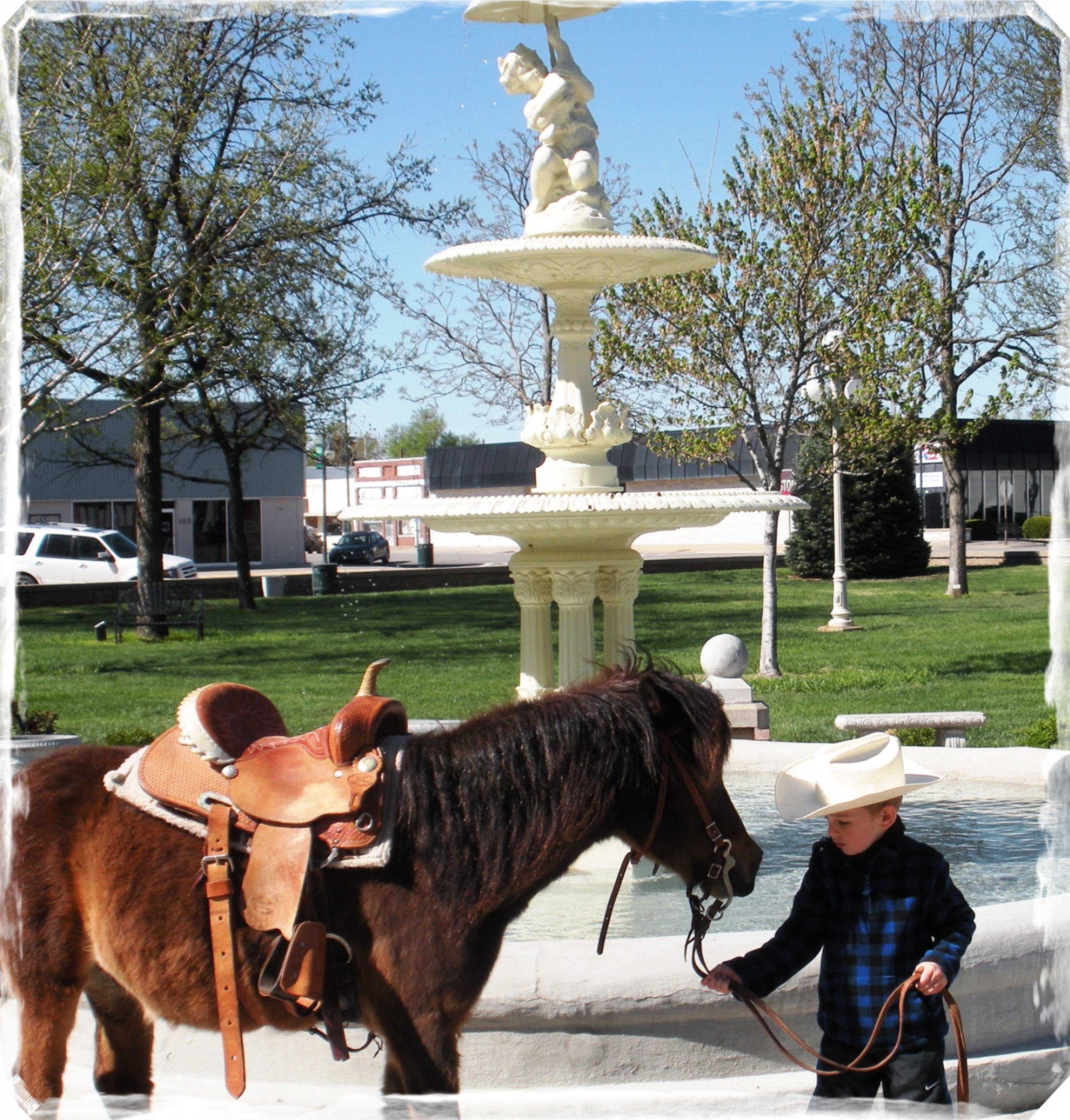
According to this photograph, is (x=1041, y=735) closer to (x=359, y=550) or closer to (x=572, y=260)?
(x=572, y=260)

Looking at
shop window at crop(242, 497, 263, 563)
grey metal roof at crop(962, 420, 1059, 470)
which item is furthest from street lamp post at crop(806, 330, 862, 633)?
shop window at crop(242, 497, 263, 563)

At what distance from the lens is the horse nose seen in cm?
355

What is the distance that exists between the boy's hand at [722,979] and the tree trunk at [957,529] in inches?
1027

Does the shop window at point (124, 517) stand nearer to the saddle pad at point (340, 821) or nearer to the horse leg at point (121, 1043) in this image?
the horse leg at point (121, 1043)

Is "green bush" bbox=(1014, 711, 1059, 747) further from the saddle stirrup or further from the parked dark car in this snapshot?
the parked dark car

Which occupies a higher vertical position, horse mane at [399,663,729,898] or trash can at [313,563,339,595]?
horse mane at [399,663,729,898]

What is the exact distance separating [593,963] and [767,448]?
44.2 ft

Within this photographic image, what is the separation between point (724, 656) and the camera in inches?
427

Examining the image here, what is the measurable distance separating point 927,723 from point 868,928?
271 inches

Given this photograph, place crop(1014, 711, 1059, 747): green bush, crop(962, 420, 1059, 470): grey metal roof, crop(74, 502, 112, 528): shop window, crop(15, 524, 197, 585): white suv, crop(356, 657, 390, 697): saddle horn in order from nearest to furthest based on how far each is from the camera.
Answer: crop(356, 657, 390, 697): saddle horn < crop(1014, 711, 1059, 747): green bush < crop(15, 524, 197, 585): white suv < crop(962, 420, 1059, 470): grey metal roof < crop(74, 502, 112, 528): shop window

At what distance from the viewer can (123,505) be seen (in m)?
41.7

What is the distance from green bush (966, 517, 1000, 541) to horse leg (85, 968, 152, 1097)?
1707 inches

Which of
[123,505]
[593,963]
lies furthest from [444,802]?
[123,505]

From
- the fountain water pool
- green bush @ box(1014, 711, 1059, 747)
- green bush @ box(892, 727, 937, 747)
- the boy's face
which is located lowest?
the fountain water pool
